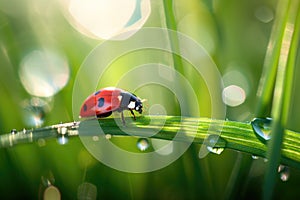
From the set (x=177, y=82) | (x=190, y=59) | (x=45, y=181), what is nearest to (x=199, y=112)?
(x=177, y=82)

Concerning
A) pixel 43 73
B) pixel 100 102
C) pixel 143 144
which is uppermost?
pixel 43 73

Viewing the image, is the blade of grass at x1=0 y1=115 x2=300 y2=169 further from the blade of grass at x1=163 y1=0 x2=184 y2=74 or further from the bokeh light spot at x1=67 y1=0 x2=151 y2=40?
the bokeh light spot at x1=67 y1=0 x2=151 y2=40

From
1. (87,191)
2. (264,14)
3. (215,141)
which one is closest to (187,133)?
(215,141)

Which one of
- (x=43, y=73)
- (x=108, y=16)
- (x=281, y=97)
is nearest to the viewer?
(x=281, y=97)

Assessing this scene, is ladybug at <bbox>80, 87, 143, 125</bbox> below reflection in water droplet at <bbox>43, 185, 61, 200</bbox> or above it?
above

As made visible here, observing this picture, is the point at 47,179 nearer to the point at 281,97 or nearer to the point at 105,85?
the point at 105,85

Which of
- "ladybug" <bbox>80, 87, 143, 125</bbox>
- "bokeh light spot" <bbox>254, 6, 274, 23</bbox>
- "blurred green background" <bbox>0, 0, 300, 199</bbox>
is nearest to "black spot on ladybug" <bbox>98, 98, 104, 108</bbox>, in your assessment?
"ladybug" <bbox>80, 87, 143, 125</bbox>
